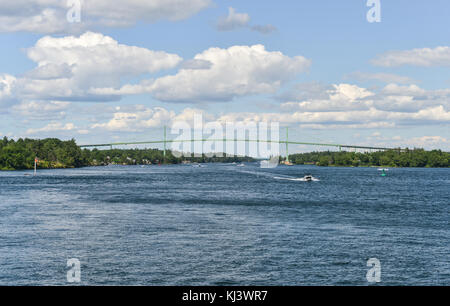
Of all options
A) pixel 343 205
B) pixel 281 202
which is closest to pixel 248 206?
pixel 281 202

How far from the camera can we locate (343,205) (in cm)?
7181

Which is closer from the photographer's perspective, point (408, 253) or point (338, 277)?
point (338, 277)

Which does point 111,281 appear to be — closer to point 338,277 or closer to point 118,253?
point 118,253

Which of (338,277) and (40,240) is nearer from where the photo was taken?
(338,277)
